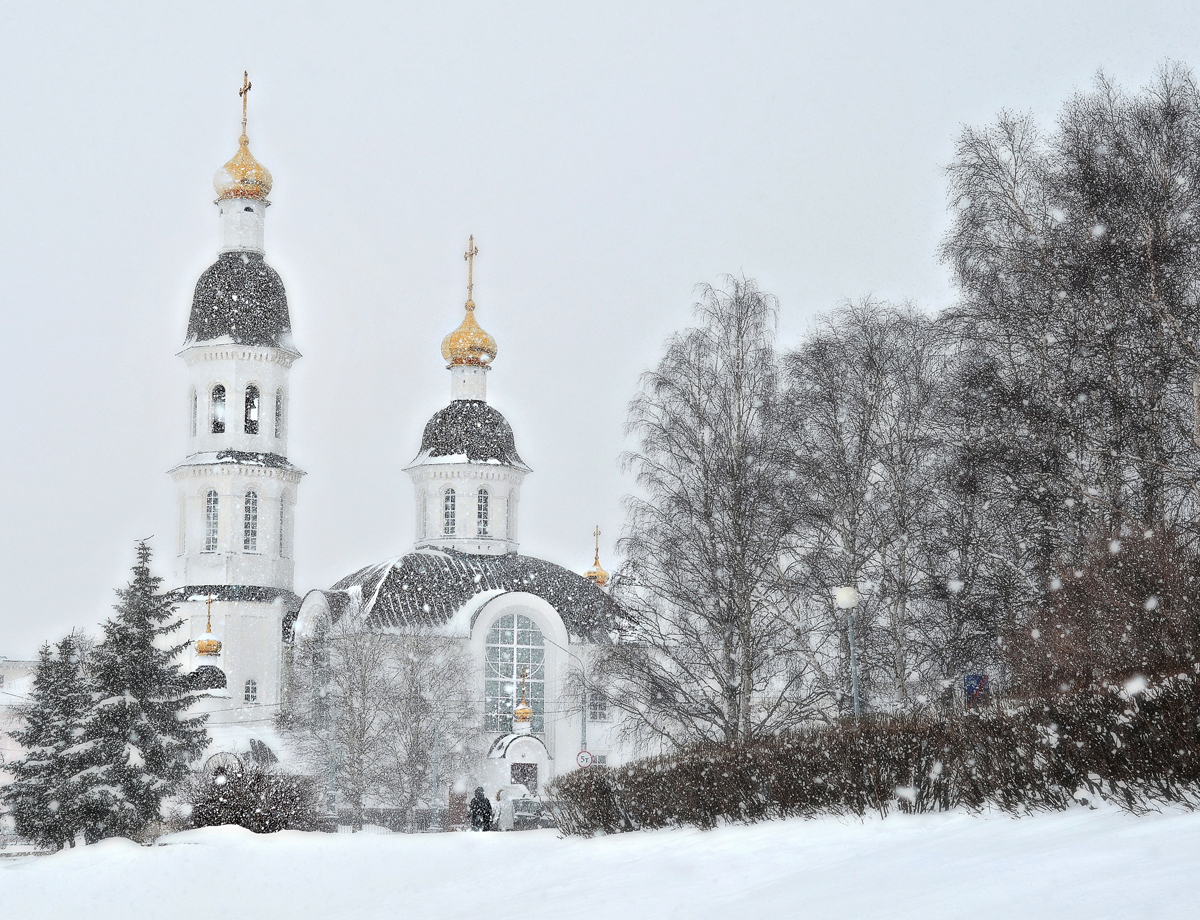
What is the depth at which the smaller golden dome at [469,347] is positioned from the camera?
5244 cm

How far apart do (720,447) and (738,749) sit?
7697mm

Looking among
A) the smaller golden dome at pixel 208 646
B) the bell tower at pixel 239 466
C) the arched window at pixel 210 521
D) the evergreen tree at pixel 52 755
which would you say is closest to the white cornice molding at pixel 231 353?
the bell tower at pixel 239 466

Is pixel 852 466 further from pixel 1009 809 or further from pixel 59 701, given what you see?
pixel 59 701

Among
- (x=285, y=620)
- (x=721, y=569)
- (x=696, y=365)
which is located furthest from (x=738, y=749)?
(x=285, y=620)

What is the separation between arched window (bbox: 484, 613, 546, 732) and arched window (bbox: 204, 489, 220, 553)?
9.86 metres

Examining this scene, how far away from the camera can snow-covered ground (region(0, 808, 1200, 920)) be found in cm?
625

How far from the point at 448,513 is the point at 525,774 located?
12.3 m

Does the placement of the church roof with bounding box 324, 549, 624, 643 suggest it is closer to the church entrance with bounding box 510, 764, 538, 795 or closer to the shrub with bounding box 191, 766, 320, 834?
the church entrance with bounding box 510, 764, 538, 795

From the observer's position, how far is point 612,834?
49.1 ft

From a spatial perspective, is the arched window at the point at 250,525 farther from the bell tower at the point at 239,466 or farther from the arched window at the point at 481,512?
the arched window at the point at 481,512

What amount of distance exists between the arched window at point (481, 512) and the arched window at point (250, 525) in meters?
7.35

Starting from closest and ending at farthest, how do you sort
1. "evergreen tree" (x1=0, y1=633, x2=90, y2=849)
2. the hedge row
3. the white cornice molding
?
the hedge row, "evergreen tree" (x1=0, y1=633, x2=90, y2=849), the white cornice molding

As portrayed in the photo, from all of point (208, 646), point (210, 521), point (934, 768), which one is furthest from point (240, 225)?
point (934, 768)

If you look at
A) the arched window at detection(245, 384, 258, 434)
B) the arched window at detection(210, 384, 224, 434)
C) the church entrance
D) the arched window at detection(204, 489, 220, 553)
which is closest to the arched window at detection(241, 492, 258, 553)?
Result: the arched window at detection(204, 489, 220, 553)
